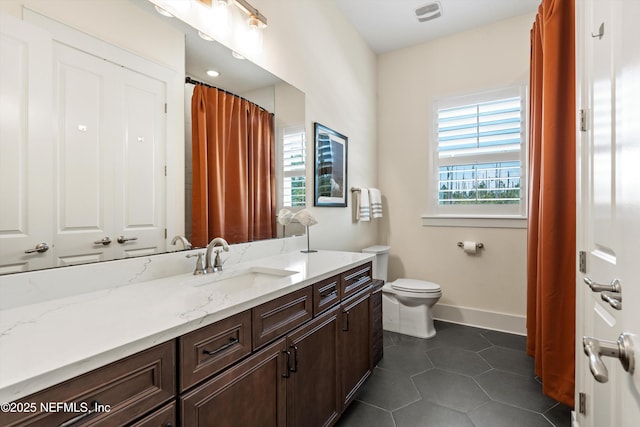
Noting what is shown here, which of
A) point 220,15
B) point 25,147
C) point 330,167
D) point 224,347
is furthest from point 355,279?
point 220,15

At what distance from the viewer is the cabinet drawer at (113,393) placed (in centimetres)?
54

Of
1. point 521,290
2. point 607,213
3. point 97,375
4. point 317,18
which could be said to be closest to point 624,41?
point 607,213

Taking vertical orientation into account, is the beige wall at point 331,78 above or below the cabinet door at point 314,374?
above

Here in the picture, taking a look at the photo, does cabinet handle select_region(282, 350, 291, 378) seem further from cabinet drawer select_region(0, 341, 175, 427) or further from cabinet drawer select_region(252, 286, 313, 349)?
cabinet drawer select_region(0, 341, 175, 427)

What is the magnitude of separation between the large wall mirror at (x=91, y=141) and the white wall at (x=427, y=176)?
2.44 m

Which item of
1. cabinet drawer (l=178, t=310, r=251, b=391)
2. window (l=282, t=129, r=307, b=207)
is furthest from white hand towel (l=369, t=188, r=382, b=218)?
cabinet drawer (l=178, t=310, r=251, b=391)

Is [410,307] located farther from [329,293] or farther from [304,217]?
[329,293]

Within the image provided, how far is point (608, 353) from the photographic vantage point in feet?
1.88

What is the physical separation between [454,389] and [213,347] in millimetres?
1770

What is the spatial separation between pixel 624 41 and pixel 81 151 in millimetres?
1542

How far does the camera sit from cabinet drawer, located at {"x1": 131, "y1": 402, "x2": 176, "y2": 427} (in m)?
0.68

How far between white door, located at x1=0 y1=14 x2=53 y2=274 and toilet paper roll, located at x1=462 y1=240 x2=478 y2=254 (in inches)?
122

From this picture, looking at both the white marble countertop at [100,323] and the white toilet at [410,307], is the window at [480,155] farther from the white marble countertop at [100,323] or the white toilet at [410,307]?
the white marble countertop at [100,323]

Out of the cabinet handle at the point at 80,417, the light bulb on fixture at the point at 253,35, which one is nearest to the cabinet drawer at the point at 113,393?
the cabinet handle at the point at 80,417
